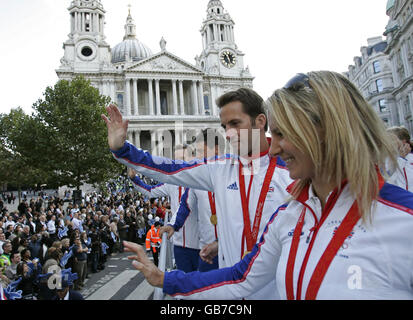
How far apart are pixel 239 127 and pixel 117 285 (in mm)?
7754

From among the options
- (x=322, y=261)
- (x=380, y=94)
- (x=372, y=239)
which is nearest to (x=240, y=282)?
(x=322, y=261)

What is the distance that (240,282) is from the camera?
5.32 ft

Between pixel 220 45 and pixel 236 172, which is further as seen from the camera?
pixel 220 45

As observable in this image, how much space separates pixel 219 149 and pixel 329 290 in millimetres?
2207

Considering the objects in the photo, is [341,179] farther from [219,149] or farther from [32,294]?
[32,294]

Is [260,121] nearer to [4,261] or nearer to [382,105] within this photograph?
[4,261]

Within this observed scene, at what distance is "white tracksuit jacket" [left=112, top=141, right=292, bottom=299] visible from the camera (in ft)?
7.52

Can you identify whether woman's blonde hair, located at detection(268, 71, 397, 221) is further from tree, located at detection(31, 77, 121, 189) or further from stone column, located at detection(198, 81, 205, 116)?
stone column, located at detection(198, 81, 205, 116)

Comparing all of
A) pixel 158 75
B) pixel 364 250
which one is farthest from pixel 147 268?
pixel 158 75

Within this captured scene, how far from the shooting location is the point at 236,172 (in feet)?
8.06

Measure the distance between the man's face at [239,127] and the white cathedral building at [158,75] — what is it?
4313cm

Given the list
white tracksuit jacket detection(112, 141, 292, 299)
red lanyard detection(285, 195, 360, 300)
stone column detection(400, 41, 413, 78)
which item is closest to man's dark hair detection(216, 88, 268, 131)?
white tracksuit jacket detection(112, 141, 292, 299)

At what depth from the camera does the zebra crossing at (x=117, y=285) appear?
24.8 ft
